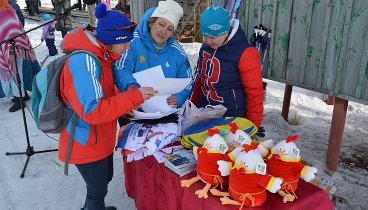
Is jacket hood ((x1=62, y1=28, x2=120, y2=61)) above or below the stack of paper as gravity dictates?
above

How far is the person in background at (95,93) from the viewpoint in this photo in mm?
1975

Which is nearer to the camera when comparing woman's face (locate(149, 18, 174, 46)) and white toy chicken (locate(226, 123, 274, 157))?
white toy chicken (locate(226, 123, 274, 157))

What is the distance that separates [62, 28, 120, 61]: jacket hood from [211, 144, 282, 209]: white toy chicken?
3.60 ft

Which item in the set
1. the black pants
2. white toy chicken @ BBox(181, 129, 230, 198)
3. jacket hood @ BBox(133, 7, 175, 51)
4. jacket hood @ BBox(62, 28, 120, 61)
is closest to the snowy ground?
the black pants

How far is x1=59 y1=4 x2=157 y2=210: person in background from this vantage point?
1975 mm

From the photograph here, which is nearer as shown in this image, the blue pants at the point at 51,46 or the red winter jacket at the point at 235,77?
the red winter jacket at the point at 235,77

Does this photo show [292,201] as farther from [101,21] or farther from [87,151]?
[101,21]

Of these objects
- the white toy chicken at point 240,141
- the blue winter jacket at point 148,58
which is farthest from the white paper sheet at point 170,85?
the white toy chicken at point 240,141

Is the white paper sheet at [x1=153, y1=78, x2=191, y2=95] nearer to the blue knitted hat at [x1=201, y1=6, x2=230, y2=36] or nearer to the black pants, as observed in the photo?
the blue knitted hat at [x1=201, y1=6, x2=230, y2=36]

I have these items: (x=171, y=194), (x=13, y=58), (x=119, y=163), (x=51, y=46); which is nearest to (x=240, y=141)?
(x=171, y=194)

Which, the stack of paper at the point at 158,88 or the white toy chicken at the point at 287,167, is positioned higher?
the stack of paper at the point at 158,88

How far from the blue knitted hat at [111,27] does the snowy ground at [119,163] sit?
1763mm

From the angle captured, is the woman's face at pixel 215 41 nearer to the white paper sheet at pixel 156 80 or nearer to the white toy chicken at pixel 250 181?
the white paper sheet at pixel 156 80

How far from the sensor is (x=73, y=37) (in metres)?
2.12
